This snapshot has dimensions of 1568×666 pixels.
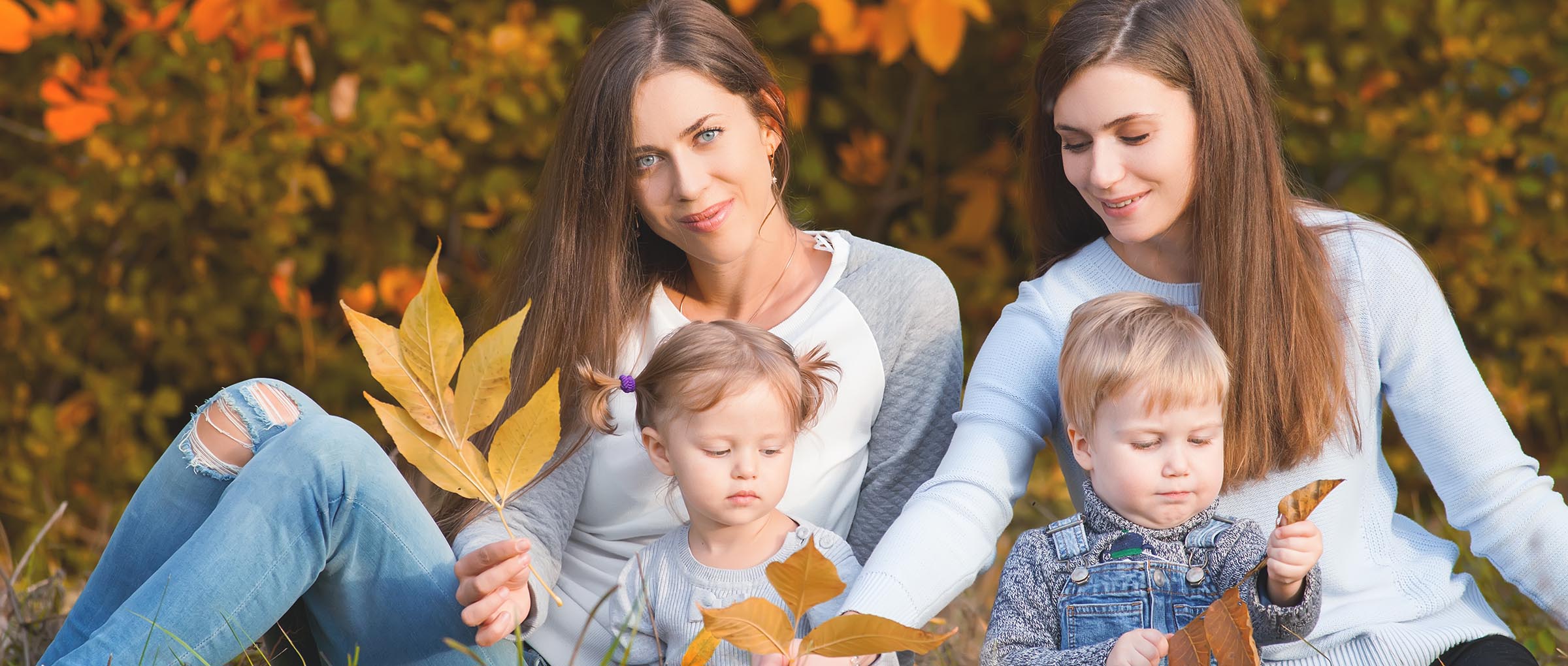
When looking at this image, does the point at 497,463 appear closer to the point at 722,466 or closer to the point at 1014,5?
the point at 722,466

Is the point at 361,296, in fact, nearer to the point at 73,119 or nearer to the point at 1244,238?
the point at 73,119

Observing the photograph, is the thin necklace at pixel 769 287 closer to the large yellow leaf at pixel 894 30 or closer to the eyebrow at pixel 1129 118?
the eyebrow at pixel 1129 118

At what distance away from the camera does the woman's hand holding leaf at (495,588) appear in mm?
1815

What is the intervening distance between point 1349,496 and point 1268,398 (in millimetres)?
200

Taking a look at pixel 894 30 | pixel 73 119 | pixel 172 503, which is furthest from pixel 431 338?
pixel 73 119

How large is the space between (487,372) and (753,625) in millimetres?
399

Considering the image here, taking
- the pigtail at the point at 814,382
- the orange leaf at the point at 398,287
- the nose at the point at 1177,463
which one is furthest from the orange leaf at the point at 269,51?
the nose at the point at 1177,463

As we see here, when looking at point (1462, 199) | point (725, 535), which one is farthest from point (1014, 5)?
point (725, 535)

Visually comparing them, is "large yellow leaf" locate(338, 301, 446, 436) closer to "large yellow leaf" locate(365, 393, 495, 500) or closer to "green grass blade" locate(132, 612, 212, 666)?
"large yellow leaf" locate(365, 393, 495, 500)

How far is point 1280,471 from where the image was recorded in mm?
2008

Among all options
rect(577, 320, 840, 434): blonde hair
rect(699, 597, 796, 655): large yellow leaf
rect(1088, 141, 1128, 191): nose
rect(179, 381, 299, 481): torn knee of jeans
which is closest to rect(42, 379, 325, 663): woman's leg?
rect(179, 381, 299, 481): torn knee of jeans

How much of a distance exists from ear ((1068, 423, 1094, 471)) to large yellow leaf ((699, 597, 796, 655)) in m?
0.52

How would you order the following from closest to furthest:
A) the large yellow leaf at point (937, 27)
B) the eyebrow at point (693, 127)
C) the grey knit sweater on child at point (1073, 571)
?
the grey knit sweater on child at point (1073, 571) < the eyebrow at point (693, 127) < the large yellow leaf at point (937, 27)

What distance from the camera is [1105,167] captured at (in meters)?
1.97
